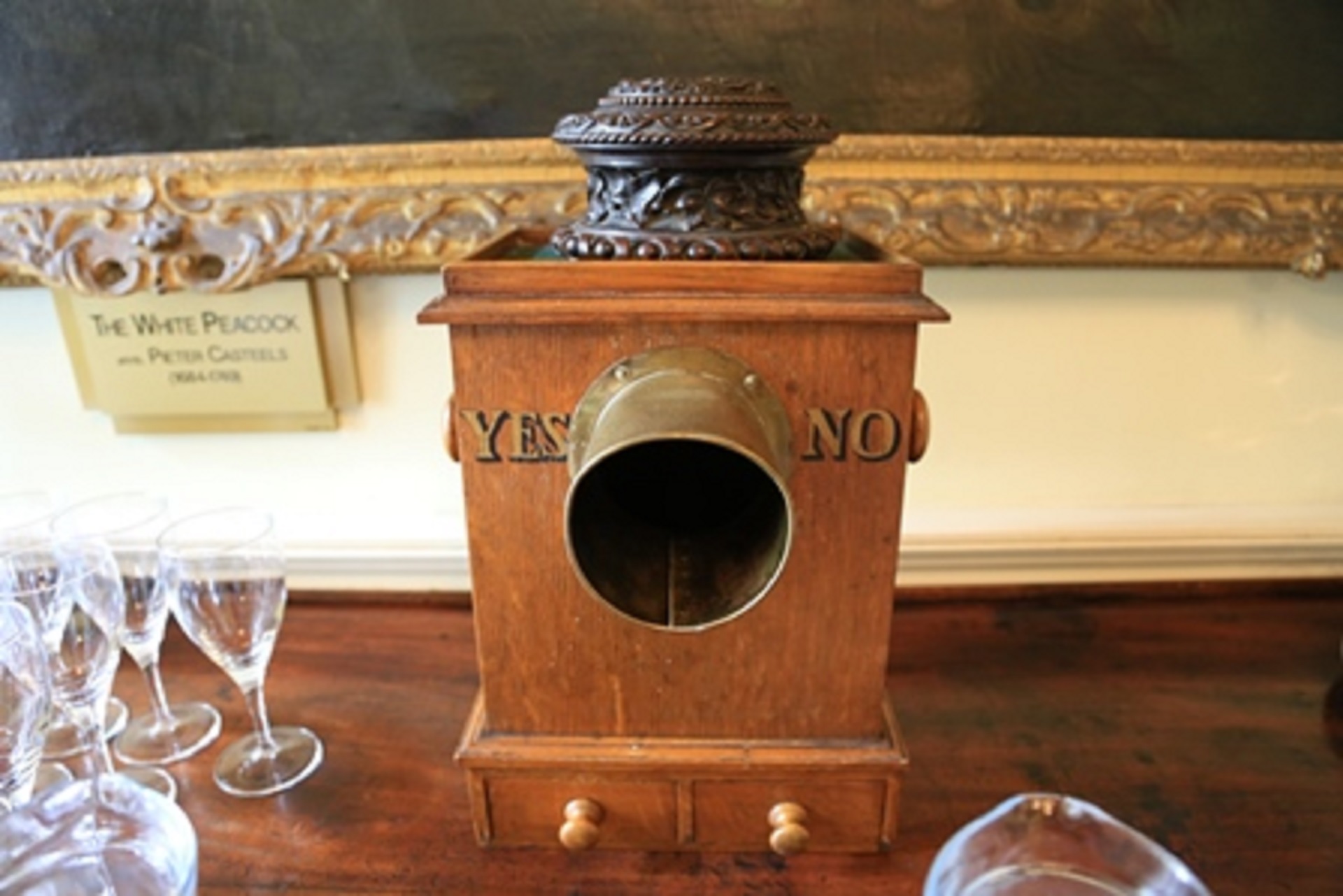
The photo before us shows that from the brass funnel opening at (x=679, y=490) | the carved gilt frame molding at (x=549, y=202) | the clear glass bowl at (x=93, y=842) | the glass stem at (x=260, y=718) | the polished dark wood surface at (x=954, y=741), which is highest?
the carved gilt frame molding at (x=549, y=202)

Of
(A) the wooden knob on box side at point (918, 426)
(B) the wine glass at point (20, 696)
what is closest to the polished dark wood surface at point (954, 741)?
(B) the wine glass at point (20, 696)

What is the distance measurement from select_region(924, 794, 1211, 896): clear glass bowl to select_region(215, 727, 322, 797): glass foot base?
0.49 metres

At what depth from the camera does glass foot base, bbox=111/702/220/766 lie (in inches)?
27.8

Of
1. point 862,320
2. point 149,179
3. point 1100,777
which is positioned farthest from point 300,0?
point 1100,777

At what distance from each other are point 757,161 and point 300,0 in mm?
467

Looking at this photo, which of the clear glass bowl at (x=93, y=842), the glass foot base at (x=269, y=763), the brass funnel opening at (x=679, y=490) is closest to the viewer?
the brass funnel opening at (x=679, y=490)

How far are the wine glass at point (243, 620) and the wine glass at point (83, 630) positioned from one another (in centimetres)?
4

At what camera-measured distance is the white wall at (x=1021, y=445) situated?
847mm

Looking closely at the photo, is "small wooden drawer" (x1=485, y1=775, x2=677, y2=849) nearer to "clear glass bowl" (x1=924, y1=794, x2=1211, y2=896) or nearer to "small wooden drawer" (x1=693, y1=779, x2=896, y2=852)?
"small wooden drawer" (x1=693, y1=779, x2=896, y2=852)

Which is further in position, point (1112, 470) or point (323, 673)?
Result: point (1112, 470)

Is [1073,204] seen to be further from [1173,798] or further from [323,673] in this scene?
[323,673]

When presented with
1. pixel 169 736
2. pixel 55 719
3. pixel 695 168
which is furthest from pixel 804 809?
pixel 55 719

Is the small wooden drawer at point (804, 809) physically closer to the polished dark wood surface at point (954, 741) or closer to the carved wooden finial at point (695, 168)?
the polished dark wood surface at point (954, 741)

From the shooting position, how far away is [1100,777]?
2.17 feet
